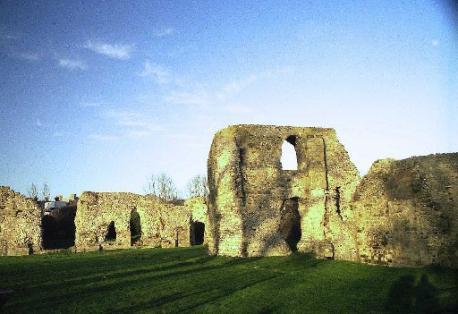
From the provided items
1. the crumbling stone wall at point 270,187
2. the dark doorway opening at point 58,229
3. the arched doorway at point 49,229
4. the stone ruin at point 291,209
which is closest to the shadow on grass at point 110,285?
the crumbling stone wall at point 270,187

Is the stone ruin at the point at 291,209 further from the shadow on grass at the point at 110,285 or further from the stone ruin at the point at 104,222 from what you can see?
the shadow on grass at the point at 110,285

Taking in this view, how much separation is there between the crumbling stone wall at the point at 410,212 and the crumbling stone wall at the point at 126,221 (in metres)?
16.1

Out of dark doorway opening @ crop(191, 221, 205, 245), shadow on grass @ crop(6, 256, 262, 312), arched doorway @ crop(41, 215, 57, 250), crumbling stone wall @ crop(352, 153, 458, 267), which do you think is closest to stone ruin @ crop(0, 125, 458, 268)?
crumbling stone wall @ crop(352, 153, 458, 267)

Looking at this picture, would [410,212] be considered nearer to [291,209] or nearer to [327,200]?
[327,200]

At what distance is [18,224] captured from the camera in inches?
913

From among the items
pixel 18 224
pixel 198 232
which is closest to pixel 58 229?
pixel 18 224

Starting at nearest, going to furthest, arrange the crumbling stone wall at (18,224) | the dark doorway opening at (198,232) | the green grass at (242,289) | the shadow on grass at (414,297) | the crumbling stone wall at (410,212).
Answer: the shadow on grass at (414,297), the green grass at (242,289), the crumbling stone wall at (410,212), the crumbling stone wall at (18,224), the dark doorway opening at (198,232)

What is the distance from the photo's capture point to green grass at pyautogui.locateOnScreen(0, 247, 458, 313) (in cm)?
743

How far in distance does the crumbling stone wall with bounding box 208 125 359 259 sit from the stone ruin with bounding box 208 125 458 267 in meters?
0.04

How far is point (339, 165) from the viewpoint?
690 inches

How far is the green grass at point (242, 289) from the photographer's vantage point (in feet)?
24.4

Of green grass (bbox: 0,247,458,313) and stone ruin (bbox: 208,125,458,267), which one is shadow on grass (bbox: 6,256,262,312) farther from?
stone ruin (bbox: 208,125,458,267)

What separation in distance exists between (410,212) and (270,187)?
252 inches

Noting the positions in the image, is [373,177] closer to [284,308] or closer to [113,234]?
[284,308]
